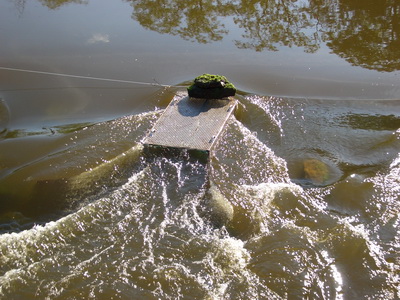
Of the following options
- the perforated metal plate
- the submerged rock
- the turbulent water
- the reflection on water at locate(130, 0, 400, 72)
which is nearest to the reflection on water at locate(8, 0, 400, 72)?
the reflection on water at locate(130, 0, 400, 72)

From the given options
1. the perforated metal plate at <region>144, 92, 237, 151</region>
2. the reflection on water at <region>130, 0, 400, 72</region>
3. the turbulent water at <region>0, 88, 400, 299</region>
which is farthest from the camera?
the reflection on water at <region>130, 0, 400, 72</region>

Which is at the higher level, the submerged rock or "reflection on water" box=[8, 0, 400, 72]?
"reflection on water" box=[8, 0, 400, 72]

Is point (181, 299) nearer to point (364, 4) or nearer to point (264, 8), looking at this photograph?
point (264, 8)

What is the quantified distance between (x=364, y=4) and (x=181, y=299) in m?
5.36

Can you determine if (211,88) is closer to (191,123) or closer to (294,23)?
(191,123)

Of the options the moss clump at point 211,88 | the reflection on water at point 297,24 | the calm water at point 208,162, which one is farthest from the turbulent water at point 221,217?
the reflection on water at point 297,24

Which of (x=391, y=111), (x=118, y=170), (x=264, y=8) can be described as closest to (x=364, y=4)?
(x=264, y=8)

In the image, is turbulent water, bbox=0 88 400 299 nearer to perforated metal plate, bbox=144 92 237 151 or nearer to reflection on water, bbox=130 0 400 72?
perforated metal plate, bbox=144 92 237 151

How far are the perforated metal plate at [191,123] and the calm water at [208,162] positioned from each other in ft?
0.41

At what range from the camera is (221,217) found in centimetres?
317

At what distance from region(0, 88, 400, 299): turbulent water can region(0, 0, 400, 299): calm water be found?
0.04 feet

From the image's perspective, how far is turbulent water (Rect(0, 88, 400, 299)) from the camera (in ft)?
8.93

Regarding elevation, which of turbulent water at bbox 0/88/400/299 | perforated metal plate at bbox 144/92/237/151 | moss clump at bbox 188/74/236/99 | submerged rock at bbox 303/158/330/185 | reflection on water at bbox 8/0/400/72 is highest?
reflection on water at bbox 8/0/400/72

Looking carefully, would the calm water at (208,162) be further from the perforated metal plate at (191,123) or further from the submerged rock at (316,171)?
the perforated metal plate at (191,123)
